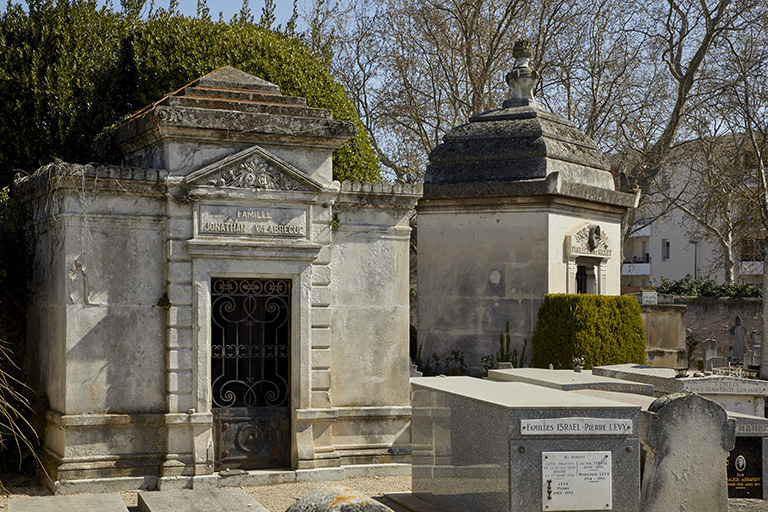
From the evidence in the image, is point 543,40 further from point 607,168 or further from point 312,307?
point 312,307

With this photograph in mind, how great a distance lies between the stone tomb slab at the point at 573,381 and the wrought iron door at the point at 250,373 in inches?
103

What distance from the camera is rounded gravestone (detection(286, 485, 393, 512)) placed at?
16.2 feet

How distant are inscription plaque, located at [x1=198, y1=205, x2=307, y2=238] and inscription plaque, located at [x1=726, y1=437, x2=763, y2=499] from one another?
4.40m

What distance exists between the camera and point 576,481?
245 inches

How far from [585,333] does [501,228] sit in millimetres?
2076

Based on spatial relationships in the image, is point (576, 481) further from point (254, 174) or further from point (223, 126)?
point (223, 126)

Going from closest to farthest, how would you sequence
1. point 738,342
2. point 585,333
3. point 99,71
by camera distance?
1. point 99,71
2. point 585,333
3. point 738,342

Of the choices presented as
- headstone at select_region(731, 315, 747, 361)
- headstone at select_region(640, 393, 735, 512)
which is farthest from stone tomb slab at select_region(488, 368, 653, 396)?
headstone at select_region(731, 315, 747, 361)

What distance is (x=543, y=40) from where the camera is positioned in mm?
22281

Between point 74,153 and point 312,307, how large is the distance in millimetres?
4390

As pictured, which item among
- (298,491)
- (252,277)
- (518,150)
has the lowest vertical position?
(298,491)

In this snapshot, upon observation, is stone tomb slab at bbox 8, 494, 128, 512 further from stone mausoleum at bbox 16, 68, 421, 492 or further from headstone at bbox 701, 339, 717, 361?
headstone at bbox 701, 339, 717, 361

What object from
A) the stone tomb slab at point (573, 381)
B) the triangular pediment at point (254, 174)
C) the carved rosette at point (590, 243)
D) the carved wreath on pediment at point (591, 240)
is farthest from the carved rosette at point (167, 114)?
the carved wreath on pediment at point (591, 240)

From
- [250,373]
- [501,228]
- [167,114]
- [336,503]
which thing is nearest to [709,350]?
[501,228]
